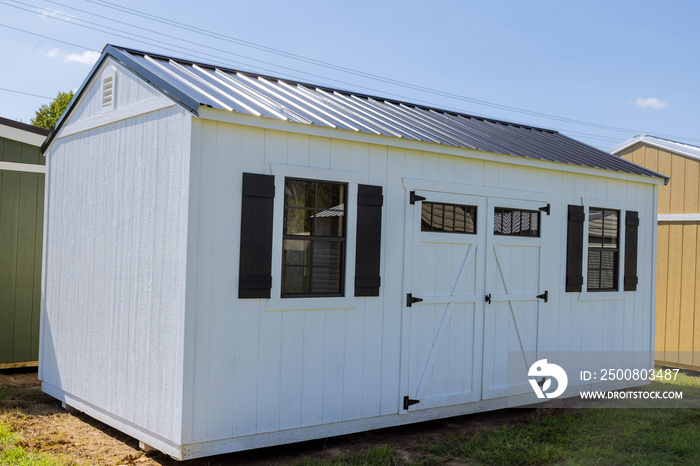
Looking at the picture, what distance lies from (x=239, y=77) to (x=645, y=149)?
24.8ft

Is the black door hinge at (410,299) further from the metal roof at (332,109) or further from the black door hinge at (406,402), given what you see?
the metal roof at (332,109)

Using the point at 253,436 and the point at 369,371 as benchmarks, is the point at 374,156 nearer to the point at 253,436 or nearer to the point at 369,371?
the point at 369,371

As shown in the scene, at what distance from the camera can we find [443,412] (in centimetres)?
642

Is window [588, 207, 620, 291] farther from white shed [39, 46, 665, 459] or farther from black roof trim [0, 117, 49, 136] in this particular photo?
black roof trim [0, 117, 49, 136]

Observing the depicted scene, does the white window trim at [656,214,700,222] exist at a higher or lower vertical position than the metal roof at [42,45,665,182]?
lower

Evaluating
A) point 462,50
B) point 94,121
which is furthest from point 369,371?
point 462,50

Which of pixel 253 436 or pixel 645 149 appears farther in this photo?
pixel 645 149

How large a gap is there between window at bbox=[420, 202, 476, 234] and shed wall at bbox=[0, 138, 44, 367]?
535cm

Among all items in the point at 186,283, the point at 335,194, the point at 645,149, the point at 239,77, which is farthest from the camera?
the point at 645,149

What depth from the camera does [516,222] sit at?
7078mm

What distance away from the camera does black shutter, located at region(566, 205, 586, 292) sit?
7543mm

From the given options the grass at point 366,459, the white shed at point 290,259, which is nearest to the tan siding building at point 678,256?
the white shed at point 290,259

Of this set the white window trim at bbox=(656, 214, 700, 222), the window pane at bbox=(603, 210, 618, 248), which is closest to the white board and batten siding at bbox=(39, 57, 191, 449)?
the window pane at bbox=(603, 210, 618, 248)

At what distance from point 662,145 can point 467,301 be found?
20.1 feet
